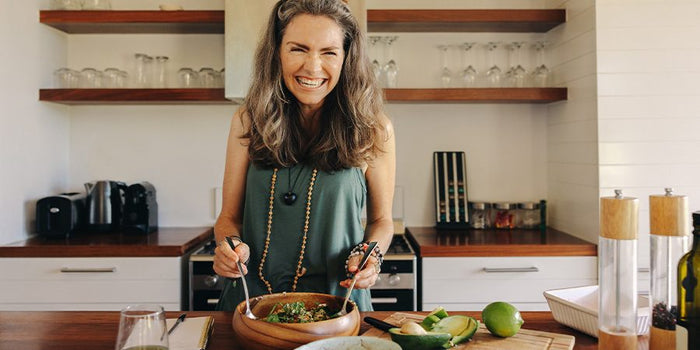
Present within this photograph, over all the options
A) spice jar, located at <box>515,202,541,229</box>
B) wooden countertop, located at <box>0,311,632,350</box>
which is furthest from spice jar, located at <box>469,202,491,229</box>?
wooden countertop, located at <box>0,311,632,350</box>

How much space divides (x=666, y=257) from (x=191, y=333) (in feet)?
2.99

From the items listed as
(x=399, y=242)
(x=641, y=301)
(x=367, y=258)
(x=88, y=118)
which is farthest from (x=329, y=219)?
(x=88, y=118)

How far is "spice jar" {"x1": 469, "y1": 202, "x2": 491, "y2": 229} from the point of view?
313cm

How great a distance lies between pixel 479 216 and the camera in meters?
3.16

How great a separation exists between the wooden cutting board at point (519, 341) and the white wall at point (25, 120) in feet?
7.24

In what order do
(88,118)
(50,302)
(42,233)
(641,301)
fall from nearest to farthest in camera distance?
1. (641,301)
2. (50,302)
3. (42,233)
4. (88,118)

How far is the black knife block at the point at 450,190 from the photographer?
3152mm

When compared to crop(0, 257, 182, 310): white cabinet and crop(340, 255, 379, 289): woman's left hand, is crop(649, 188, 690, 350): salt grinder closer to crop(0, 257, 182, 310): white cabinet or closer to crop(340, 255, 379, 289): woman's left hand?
crop(340, 255, 379, 289): woman's left hand

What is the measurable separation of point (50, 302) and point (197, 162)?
1060 millimetres

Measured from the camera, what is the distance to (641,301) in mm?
1239

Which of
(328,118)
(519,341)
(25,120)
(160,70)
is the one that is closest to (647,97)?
(328,118)

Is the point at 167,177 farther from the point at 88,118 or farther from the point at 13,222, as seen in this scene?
the point at 13,222

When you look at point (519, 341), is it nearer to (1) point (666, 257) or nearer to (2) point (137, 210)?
(1) point (666, 257)

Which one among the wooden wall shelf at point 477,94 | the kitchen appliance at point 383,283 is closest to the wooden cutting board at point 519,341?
the kitchen appliance at point 383,283
